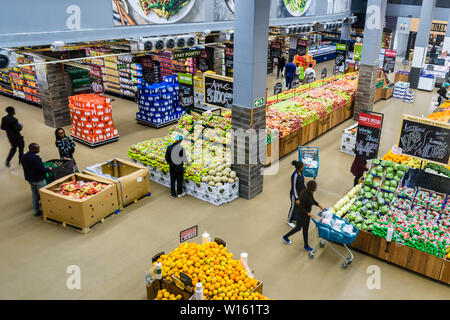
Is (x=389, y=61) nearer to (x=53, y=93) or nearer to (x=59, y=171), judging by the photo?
(x=53, y=93)

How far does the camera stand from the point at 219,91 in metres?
10.8

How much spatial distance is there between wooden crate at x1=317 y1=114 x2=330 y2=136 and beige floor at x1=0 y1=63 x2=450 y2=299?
2.85 m

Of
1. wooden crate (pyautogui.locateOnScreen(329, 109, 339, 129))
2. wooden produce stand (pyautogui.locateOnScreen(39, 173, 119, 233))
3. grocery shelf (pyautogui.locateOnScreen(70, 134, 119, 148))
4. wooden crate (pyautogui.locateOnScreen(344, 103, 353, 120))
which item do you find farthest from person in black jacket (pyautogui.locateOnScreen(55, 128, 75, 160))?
wooden crate (pyautogui.locateOnScreen(344, 103, 353, 120))

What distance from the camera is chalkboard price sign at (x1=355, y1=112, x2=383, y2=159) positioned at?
9.57 meters

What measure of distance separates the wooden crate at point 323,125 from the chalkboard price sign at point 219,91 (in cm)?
390

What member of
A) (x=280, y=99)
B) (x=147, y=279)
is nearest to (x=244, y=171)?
(x=147, y=279)

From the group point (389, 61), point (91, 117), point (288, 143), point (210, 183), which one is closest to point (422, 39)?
point (389, 61)

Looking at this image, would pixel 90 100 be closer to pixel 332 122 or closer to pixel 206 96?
pixel 206 96

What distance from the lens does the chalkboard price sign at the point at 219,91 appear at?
34.8ft

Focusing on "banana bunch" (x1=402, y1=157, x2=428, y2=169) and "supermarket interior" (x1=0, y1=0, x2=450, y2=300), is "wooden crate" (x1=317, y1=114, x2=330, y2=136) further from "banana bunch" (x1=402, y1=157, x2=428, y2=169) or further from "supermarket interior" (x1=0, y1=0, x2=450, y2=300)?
"banana bunch" (x1=402, y1=157, x2=428, y2=169)

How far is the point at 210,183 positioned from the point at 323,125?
6171mm

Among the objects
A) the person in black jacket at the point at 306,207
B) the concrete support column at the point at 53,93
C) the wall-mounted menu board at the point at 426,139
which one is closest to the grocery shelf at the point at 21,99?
the concrete support column at the point at 53,93

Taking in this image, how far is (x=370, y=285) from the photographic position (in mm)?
6559
